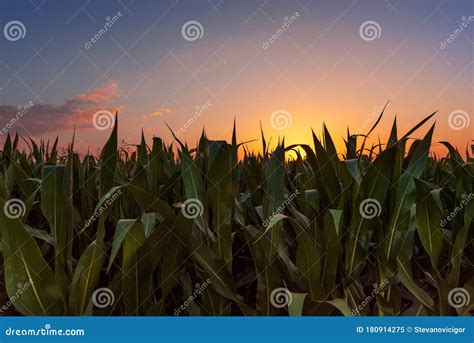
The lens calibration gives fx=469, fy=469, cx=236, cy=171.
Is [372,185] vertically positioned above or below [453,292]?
above

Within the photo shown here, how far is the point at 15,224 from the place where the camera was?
144 centimetres

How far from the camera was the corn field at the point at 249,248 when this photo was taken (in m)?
1.48

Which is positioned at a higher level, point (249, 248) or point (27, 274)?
point (249, 248)

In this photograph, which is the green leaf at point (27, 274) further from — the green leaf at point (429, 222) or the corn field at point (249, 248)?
the green leaf at point (429, 222)

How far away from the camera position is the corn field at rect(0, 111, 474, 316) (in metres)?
1.48

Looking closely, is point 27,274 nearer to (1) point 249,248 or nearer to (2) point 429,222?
(1) point 249,248

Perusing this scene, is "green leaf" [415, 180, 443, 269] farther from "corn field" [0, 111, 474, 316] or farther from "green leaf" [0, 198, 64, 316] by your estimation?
"green leaf" [0, 198, 64, 316]

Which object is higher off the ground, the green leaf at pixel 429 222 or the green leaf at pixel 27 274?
the green leaf at pixel 429 222

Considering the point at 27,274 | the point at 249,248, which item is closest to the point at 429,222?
the point at 249,248

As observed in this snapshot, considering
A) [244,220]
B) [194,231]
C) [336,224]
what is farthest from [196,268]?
[336,224]

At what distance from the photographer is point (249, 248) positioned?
161cm

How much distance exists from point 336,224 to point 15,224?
990 millimetres

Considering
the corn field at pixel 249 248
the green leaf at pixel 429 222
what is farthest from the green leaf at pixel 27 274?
the green leaf at pixel 429 222
